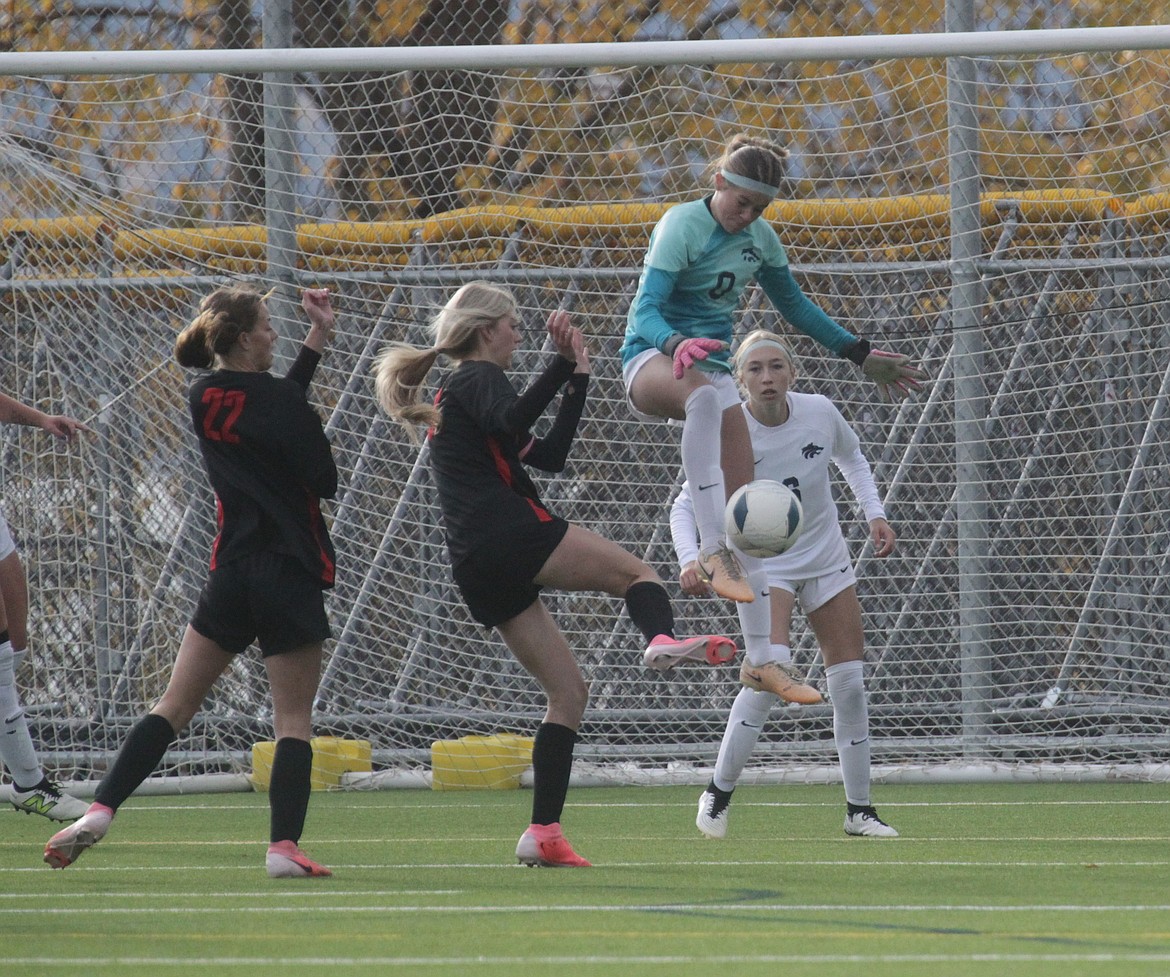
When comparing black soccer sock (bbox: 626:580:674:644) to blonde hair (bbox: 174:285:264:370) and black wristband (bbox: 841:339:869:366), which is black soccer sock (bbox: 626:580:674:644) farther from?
black wristband (bbox: 841:339:869:366)

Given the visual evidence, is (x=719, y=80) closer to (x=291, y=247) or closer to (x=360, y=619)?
(x=291, y=247)

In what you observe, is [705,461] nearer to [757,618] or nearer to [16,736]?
[757,618]

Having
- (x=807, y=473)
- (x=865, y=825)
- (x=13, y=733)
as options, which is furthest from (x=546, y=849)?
(x=13, y=733)

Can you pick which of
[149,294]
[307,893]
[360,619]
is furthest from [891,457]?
[307,893]

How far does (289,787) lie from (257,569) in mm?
669

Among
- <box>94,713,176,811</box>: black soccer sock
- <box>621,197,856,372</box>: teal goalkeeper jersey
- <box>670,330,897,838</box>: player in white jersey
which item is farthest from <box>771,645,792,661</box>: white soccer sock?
<box>94,713,176,811</box>: black soccer sock

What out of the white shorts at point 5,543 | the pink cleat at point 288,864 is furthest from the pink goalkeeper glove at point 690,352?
the white shorts at point 5,543

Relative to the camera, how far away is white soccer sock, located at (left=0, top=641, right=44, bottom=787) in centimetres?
791

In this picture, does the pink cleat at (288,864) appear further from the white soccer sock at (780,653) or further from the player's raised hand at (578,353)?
the white soccer sock at (780,653)

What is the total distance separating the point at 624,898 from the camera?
5125 mm

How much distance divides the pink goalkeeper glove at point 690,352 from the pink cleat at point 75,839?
227 cm

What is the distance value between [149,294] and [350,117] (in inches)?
72.6

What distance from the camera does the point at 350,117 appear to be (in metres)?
11.3

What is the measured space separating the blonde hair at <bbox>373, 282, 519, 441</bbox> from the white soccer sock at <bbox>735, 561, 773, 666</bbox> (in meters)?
1.34
